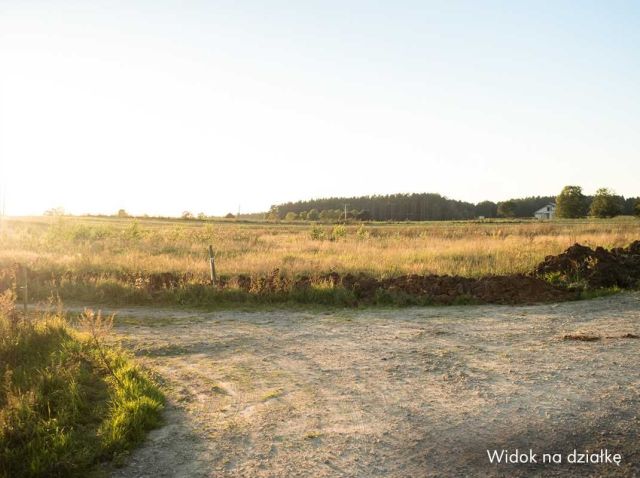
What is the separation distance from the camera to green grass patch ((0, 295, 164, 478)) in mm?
5312

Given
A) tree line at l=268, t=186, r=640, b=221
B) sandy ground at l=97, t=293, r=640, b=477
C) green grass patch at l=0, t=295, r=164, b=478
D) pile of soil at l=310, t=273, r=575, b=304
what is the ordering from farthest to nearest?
tree line at l=268, t=186, r=640, b=221
pile of soil at l=310, t=273, r=575, b=304
green grass patch at l=0, t=295, r=164, b=478
sandy ground at l=97, t=293, r=640, b=477

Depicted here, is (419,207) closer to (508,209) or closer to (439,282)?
(508,209)

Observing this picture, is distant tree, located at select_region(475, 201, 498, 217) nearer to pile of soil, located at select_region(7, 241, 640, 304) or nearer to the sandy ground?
pile of soil, located at select_region(7, 241, 640, 304)

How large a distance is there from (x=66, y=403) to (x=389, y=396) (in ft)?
13.1

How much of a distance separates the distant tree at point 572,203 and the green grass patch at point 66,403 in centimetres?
A: 9430

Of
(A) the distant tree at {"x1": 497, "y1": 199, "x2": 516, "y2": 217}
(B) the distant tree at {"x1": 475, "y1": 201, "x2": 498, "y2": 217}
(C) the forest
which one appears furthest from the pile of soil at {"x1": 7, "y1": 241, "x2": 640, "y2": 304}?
(B) the distant tree at {"x1": 475, "y1": 201, "x2": 498, "y2": 217}

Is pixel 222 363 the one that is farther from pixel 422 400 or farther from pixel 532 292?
pixel 532 292

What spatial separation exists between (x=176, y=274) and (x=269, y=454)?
12.4 meters

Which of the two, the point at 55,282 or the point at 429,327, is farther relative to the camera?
the point at 55,282

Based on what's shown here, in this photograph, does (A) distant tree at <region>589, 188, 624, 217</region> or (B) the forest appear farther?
(B) the forest

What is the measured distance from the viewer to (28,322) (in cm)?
949

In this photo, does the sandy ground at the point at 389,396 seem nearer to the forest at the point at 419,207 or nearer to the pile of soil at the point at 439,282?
the pile of soil at the point at 439,282

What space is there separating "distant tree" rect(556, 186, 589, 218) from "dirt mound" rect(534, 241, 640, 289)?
263ft

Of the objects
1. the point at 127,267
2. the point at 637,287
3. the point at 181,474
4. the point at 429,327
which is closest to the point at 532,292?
the point at 637,287
